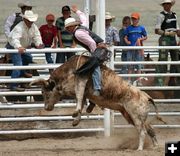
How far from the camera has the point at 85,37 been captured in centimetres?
845

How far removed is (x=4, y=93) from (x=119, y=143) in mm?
1899

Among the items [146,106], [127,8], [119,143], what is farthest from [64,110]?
[127,8]

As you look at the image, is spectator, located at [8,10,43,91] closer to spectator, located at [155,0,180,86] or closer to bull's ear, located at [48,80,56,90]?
bull's ear, located at [48,80,56,90]

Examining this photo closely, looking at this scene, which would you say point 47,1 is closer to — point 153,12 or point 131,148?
point 153,12

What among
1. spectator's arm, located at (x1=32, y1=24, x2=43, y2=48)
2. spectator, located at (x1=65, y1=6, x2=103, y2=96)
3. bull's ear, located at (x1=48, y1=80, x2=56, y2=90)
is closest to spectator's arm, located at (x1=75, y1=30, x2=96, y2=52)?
spectator, located at (x1=65, y1=6, x2=103, y2=96)

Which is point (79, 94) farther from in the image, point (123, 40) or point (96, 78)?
point (123, 40)

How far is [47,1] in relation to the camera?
18328mm

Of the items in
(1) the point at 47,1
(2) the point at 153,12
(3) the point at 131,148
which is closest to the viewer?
(3) the point at 131,148

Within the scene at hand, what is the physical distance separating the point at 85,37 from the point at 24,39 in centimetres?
180

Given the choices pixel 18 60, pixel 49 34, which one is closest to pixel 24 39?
pixel 18 60

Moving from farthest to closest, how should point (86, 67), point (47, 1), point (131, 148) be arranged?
1. point (47, 1)
2. point (131, 148)
3. point (86, 67)

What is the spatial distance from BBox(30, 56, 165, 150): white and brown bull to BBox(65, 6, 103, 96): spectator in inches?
4.0

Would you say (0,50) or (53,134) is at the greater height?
(0,50)

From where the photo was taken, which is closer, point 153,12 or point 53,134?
point 53,134
